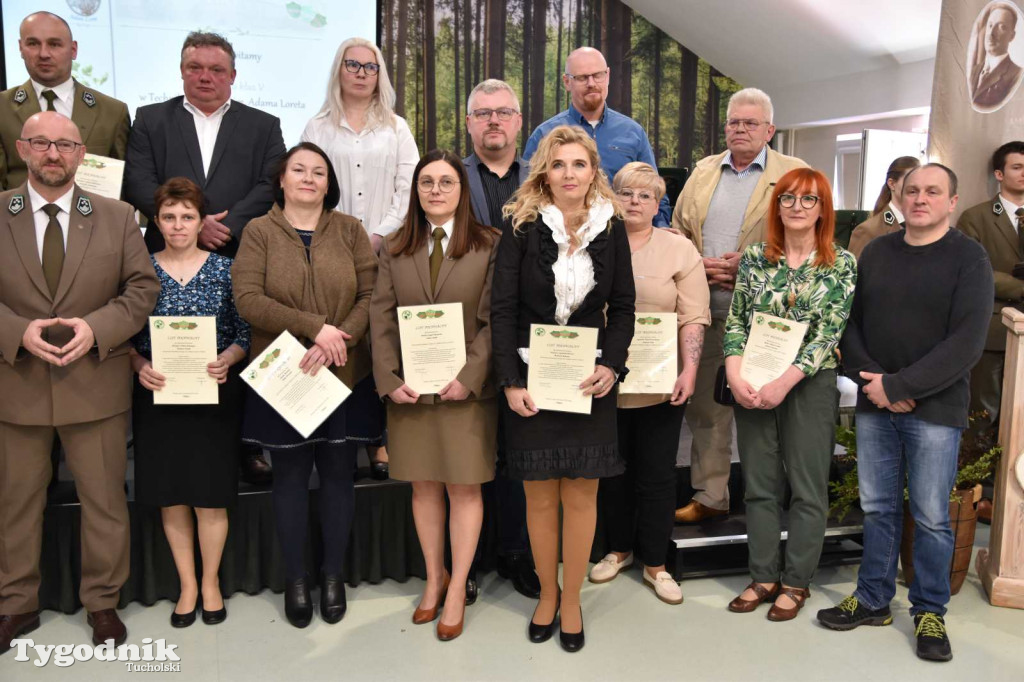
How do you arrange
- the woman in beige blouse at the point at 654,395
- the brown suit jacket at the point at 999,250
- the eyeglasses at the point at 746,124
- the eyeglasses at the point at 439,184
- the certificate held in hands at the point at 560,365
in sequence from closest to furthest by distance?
the certificate held in hands at the point at 560,365 < the eyeglasses at the point at 439,184 < the woman in beige blouse at the point at 654,395 < the eyeglasses at the point at 746,124 < the brown suit jacket at the point at 999,250

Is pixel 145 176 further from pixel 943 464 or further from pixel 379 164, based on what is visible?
pixel 943 464

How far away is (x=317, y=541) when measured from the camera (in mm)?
3205

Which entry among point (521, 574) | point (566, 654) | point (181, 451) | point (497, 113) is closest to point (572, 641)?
point (566, 654)

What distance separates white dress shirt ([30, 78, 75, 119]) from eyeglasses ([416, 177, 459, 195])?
1480 mm

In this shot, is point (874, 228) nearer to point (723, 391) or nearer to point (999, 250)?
point (999, 250)

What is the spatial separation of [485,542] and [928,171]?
2068 millimetres

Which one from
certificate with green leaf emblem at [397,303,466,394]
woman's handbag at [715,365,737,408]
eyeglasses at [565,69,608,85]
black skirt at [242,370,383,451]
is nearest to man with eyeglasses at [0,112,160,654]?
black skirt at [242,370,383,451]

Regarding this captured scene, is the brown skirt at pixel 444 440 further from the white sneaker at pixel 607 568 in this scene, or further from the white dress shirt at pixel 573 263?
the white sneaker at pixel 607 568

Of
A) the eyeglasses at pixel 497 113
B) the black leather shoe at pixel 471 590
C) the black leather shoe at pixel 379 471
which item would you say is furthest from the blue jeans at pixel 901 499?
the black leather shoe at pixel 379 471

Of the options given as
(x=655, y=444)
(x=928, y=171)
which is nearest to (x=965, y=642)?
(x=655, y=444)

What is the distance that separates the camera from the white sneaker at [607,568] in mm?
3314

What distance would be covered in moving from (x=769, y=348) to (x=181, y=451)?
78.5 inches

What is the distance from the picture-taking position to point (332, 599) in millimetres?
3004

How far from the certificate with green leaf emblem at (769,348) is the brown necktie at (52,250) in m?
2.24
